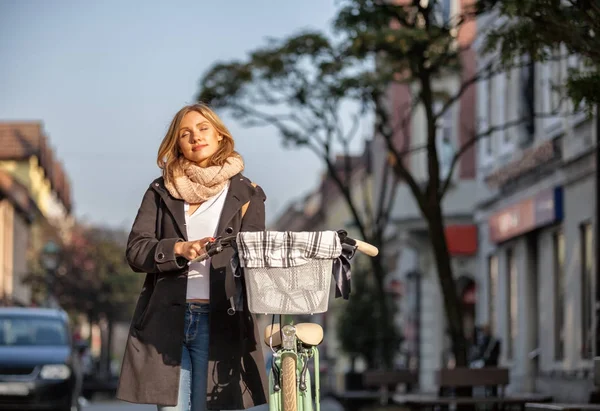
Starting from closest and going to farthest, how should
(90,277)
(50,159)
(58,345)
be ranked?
(58,345)
(90,277)
(50,159)

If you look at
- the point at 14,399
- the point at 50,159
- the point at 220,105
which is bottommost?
the point at 14,399

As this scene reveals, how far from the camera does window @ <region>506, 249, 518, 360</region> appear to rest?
109ft

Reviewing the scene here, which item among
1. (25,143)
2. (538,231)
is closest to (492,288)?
(538,231)

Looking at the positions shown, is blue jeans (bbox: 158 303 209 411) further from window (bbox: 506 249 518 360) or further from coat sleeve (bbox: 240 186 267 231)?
window (bbox: 506 249 518 360)

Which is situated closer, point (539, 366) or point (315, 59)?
point (315, 59)

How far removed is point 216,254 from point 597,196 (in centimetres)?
1515

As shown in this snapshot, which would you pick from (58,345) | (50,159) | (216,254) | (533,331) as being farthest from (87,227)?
(216,254)

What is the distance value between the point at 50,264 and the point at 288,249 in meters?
48.4

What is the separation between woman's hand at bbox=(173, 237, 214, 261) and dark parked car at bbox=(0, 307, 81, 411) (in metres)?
14.1

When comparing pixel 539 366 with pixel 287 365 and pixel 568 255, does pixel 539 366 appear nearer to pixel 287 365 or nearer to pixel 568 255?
pixel 568 255

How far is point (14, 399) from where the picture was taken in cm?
1994

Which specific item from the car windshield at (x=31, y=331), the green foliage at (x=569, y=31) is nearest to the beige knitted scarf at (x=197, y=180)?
the green foliage at (x=569, y=31)

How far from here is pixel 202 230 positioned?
6.55 meters

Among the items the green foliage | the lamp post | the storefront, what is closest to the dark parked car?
the storefront
